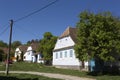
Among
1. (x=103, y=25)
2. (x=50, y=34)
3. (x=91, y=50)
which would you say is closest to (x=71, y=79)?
(x=91, y=50)

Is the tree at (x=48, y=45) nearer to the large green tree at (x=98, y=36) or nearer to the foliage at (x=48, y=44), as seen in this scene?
the foliage at (x=48, y=44)

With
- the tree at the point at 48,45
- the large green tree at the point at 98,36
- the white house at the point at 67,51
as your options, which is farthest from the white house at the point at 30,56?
the large green tree at the point at 98,36

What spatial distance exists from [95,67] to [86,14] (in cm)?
826

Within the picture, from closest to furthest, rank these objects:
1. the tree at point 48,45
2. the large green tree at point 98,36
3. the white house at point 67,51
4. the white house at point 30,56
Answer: the large green tree at point 98,36 → the white house at point 67,51 → the tree at point 48,45 → the white house at point 30,56

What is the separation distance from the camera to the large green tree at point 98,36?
28.2 meters

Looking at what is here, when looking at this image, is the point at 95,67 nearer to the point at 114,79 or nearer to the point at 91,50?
the point at 91,50

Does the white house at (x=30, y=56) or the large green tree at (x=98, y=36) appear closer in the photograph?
the large green tree at (x=98, y=36)

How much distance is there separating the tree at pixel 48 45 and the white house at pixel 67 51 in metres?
7.97

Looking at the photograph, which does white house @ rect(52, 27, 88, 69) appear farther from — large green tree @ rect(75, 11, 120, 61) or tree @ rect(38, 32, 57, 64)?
large green tree @ rect(75, 11, 120, 61)

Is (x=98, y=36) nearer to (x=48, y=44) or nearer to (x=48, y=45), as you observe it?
(x=48, y=45)

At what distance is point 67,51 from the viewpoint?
138ft

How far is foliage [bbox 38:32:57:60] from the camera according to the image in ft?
184

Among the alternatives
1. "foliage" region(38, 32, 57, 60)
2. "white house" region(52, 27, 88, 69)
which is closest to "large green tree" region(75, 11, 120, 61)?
"white house" region(52, 27, 88, 69)

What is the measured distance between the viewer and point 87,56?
94.5ft
